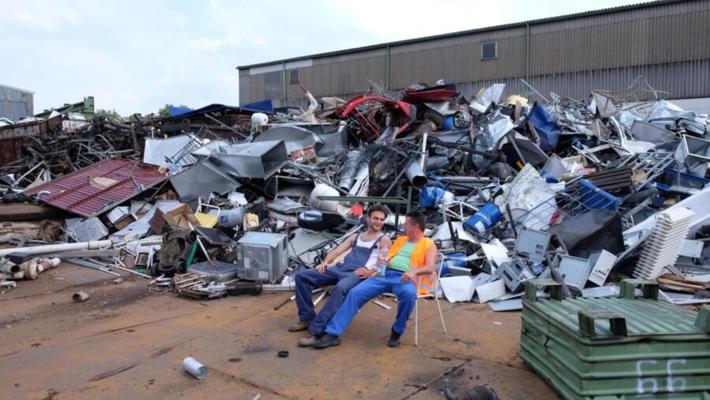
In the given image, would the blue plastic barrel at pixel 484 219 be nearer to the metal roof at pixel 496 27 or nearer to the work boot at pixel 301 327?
the work boot at pixel 301 327

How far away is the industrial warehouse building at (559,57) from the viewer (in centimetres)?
2247

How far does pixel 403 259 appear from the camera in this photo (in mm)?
4965

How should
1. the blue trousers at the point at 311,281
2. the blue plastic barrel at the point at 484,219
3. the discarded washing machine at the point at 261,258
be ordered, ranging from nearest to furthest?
1. the blue trousers at the point at 311,281
2. the discarded washing machine at the point at 261,258
3. the blue plastic barrel at the point at 484,219

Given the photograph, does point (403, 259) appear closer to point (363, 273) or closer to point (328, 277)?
point (363, 273)

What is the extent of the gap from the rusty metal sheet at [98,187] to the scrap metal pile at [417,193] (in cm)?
5

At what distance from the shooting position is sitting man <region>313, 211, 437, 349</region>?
4.73m

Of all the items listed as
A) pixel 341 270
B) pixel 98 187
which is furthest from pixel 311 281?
pixel 98 187

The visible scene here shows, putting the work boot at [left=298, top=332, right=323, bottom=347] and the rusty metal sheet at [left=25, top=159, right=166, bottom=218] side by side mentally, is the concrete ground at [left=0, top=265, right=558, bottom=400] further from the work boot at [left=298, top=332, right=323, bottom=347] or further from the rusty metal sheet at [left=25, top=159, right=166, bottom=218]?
the rusty metal sheet at [left=25, top=159, right=166, bottom=218]

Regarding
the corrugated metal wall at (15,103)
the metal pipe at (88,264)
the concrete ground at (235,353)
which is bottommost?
the concrete ground at (235,353)

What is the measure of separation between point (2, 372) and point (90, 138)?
11968 mm

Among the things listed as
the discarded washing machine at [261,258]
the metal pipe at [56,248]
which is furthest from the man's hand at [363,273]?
the metal pipe at [56,248]

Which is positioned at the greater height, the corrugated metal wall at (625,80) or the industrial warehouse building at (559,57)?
the industrial warehouse building at (559,57)

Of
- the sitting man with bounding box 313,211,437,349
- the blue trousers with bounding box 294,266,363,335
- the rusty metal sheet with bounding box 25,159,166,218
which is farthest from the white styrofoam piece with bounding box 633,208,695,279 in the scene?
the rusty metal sheet with bounding box 25,159,166,218

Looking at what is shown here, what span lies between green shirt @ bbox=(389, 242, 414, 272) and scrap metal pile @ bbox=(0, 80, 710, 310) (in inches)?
64.2
